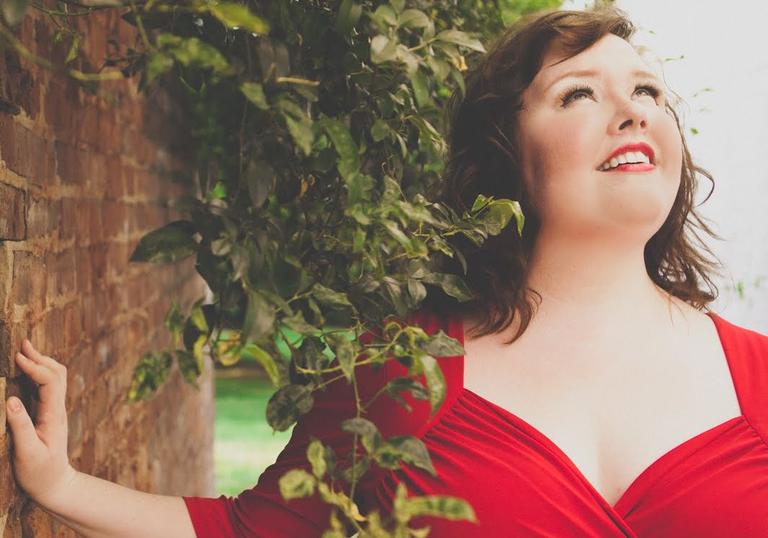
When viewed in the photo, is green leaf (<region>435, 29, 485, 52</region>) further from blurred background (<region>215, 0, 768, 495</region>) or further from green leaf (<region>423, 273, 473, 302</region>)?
blurred background (<region>215, 0, 768, 495</region>)

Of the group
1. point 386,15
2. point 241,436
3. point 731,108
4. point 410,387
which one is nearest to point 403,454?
point 410,387

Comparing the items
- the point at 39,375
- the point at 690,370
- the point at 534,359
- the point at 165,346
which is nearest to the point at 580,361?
the point at 534,359

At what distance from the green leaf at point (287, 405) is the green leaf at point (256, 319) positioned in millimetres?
146

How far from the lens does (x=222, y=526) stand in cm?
152

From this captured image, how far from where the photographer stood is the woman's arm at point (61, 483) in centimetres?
127

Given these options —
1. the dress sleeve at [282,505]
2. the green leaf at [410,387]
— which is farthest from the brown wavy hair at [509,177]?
the green leaf at [410,387]

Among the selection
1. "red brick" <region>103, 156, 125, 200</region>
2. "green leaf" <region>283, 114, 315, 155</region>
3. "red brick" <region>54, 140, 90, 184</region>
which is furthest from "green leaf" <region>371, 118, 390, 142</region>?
"red brick" <region>103, 156, 125, 200</region>

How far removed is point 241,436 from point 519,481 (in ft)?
23.2

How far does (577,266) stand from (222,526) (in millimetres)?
780

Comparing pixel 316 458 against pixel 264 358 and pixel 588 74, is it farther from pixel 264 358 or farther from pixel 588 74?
pixel 588 74

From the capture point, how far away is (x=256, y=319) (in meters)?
0.94

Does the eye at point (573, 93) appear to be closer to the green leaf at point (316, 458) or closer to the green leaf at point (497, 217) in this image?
the green leaf at point (497, 217)

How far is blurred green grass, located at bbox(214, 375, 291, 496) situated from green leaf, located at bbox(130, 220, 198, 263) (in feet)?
14.6

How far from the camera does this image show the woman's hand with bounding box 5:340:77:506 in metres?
1.26
